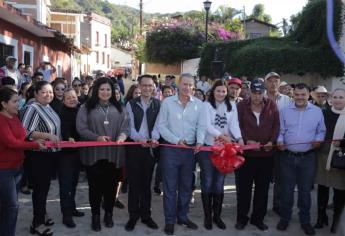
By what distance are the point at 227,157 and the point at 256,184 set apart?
72 centimetres

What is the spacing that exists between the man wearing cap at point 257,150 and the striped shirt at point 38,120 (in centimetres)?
237

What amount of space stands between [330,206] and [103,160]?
3.63m

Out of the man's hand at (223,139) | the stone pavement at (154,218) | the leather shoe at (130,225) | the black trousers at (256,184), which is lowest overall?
the stone pavement at (154,218)

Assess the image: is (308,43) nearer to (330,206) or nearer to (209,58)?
(209,58)

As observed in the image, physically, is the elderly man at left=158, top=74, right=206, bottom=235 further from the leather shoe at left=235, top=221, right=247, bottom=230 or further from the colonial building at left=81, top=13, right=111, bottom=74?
the colonial building at left=81, top=13, right=111, bottom=74

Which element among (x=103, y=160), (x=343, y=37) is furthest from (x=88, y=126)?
(x=343, y=37)

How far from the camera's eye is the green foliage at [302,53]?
18250 millimetres

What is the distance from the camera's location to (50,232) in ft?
16.8

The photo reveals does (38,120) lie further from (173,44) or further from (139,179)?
(173,44)

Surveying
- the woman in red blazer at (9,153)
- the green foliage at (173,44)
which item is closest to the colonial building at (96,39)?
the green foliage at (173,44)

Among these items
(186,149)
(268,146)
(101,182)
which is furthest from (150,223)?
(268,146)

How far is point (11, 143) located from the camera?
427 centimetres

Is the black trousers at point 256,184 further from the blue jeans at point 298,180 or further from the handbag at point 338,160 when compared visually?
the handbag at point 338,160

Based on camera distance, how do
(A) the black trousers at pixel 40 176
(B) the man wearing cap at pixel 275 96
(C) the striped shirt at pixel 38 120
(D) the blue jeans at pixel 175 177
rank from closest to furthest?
(C) the striped shirt at pixel 38 120 < (A) the black trousers at pixel 40 176 < (D) the blue jeans at pixel 175 177 < (B) the man wearing cap at pixel 275 96
